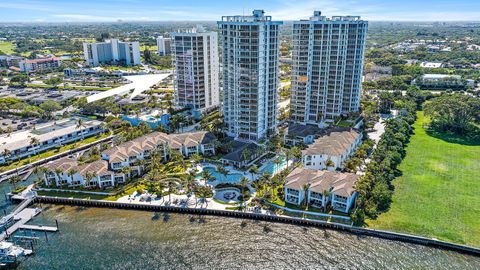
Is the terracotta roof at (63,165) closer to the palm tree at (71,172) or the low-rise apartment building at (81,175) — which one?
the low-rise apartment building at (81,175)

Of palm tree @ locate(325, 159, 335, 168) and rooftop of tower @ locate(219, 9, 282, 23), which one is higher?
rooftop of tower @ locate(219, 9, 282, 23)

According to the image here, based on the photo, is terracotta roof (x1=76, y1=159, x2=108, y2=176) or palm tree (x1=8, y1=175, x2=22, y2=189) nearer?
palm tree (x1=8, y1=175, x2=22, y2=189)

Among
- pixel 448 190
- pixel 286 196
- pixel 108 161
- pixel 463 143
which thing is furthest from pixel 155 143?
pixel 463 143

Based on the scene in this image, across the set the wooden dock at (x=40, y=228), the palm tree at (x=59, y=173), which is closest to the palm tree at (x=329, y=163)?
the wooden dock at (x=40, y=228)

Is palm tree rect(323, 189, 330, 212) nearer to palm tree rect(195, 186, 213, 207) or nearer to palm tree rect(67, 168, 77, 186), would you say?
palm tree rect(195, 186, 213, 207)

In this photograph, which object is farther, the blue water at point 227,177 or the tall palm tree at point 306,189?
the blue water at point 227,177

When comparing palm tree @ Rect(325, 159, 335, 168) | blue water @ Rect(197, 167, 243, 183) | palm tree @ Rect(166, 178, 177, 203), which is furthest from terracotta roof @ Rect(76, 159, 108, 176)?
palm tree @ Rect(325, 159, 335, 168)

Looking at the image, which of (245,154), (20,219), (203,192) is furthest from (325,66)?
(20,219)
